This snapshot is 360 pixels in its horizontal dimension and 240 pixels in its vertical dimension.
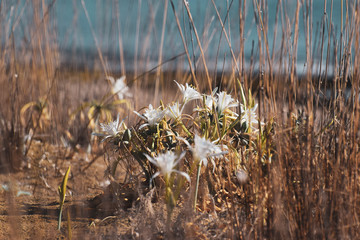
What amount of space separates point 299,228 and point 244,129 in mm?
304

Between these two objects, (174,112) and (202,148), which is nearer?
(202,148)

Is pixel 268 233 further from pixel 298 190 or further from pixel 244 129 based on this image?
pixel 244 129

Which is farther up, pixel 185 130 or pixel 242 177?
pixel 185 130

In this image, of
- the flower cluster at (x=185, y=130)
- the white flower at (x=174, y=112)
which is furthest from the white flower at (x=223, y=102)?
the white flower at (x=174, y=112)

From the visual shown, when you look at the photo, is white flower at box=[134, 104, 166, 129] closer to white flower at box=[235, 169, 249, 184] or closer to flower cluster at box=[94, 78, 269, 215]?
flower cluster at box=[94, 78, 269, 215]

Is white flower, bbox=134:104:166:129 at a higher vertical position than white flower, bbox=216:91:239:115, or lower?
lower

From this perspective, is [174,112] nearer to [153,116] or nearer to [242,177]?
[153,116]

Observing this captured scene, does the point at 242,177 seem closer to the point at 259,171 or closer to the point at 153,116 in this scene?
the point at 259,171

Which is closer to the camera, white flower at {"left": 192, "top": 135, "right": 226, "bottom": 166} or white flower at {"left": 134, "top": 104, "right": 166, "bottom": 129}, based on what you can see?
white flower at {"left": 192, "top": 135, "right": 226, "bottom": 166}

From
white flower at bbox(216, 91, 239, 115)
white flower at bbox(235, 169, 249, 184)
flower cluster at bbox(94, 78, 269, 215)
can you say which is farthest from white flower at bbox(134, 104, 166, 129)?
white flower at bbox(235, 169, 249, 184)

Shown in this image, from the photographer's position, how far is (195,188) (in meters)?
0.97

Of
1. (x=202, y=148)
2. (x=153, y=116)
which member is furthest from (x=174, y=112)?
Result: (x=202, y=148)

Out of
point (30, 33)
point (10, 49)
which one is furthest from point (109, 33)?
point (10, 49)

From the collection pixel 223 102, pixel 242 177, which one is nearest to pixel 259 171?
pixel 242 177
